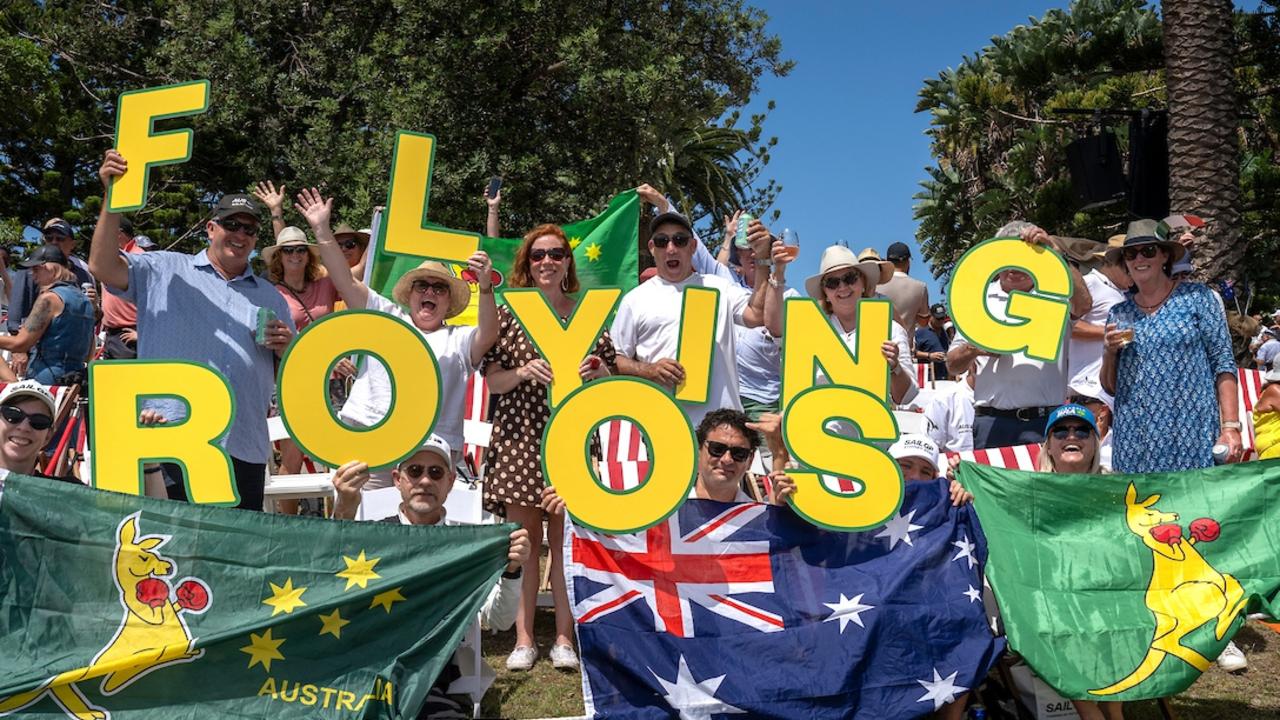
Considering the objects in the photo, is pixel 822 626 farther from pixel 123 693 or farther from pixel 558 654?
pixel 123 693

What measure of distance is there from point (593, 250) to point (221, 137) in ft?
35.9

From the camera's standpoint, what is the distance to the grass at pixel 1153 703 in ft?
15.1

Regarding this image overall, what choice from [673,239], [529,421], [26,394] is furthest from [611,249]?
[26,394]

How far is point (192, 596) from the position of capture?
4.00 m

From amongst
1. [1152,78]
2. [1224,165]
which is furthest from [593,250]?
[1152,78]

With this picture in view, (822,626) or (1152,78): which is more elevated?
(1152,78)

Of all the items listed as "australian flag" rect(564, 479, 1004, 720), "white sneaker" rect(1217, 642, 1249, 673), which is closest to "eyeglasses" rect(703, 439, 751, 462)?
"australian flag" rect(564, 479, 1004, 720)

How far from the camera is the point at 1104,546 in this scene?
4.55m

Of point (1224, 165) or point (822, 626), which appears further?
point (1224, 165)

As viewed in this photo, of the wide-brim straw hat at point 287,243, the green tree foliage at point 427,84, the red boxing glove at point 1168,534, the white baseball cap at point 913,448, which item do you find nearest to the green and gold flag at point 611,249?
the wide-brim straw hat at point 287,243

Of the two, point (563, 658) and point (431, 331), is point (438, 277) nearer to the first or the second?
point (431, 331)

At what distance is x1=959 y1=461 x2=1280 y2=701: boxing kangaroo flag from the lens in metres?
4.28

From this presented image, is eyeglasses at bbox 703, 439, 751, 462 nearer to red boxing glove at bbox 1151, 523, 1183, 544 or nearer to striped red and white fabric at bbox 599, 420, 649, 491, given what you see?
striped red and white fabric at bbox 599, 420, 649, 491

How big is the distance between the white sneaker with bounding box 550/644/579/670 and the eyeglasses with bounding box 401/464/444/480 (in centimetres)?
100
